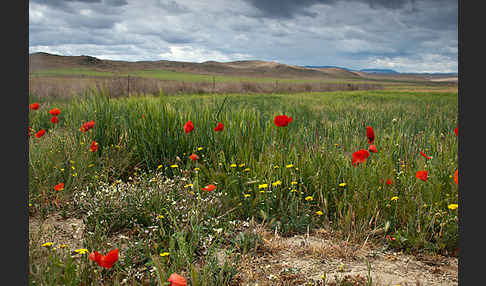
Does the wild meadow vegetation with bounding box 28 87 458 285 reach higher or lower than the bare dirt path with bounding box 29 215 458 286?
higher

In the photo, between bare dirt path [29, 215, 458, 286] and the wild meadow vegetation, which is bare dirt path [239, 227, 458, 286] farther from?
the wild meadow vegetation

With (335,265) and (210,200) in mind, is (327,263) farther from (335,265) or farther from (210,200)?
(210,200)

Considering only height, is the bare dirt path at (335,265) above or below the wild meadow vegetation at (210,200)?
below

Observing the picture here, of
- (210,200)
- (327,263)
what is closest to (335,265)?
(327,263)

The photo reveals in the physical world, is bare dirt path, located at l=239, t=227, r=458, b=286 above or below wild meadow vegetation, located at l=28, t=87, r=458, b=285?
below

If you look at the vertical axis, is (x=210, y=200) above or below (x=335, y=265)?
above

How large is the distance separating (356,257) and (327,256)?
214mm

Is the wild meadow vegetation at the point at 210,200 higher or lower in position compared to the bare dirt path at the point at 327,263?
higher

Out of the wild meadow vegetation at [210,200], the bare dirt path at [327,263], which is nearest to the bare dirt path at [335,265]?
the bare dirt path at [327,263]

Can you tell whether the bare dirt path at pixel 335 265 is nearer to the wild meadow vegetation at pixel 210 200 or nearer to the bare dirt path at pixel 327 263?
the bare dirt path at pixel 327 263

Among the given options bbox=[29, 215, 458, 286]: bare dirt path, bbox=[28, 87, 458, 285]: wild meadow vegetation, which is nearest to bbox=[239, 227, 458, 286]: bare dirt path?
bbox=[29, 215, 458, 286]: bare dirt path

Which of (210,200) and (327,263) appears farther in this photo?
(210,200)

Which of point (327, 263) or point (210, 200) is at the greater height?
point (210, 200)
